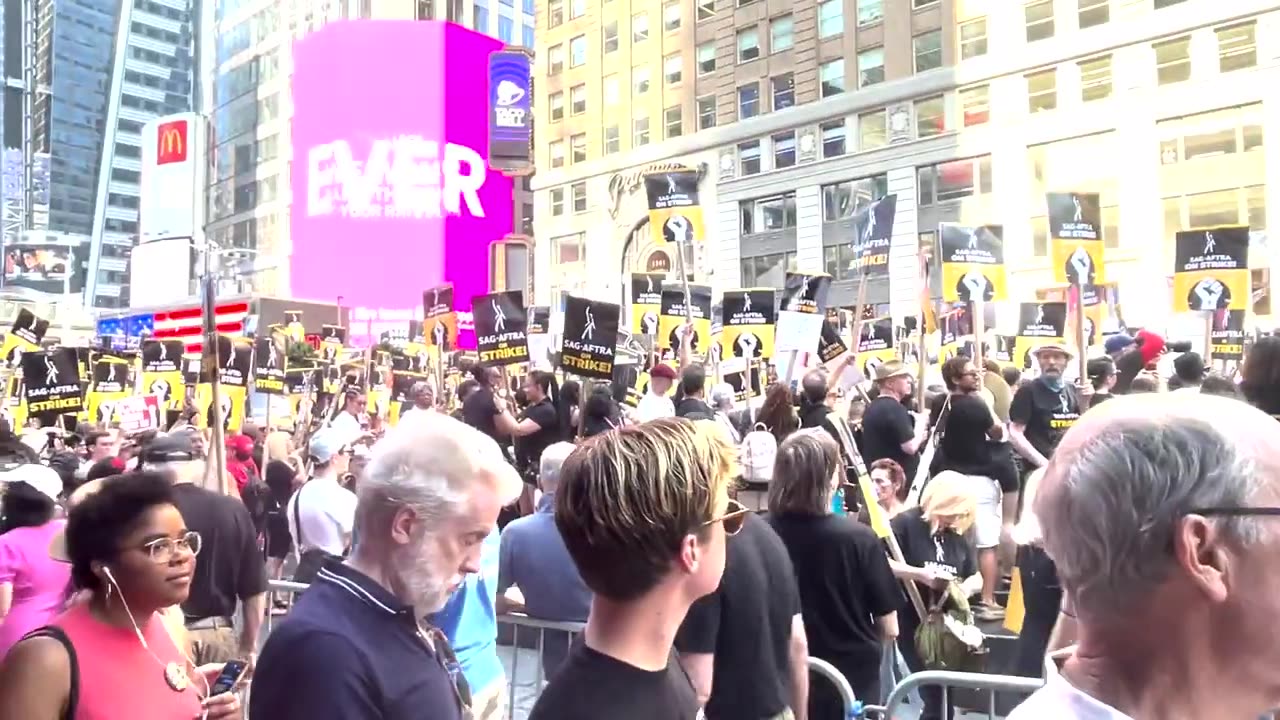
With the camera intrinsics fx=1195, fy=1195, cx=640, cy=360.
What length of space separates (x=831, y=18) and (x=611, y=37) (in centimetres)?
1416

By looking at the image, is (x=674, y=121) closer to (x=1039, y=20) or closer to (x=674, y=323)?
(x=1039, y=20)

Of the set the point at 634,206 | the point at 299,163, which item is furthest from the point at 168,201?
the point at 634,206

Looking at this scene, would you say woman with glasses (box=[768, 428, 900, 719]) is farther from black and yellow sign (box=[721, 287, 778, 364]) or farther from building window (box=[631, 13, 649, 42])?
building window (box=[631, 13, 649, 42])

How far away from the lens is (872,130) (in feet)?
150

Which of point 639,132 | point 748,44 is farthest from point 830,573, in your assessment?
point 639,132

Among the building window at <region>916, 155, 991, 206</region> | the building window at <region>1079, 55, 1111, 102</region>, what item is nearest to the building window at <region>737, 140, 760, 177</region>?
the building window at <region>916, 155, 991, 206</region>

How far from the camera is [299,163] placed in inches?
2731

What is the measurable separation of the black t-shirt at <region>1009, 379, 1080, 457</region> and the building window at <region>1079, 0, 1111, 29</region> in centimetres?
3443

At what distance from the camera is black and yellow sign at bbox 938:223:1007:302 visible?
44.8 ft

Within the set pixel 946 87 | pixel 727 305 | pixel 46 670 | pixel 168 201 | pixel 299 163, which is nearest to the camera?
pixel 46 670

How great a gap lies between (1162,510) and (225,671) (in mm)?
2257

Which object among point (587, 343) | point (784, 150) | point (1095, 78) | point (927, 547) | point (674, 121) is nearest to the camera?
point (927, 547)

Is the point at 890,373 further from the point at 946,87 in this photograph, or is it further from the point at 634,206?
the point at 634,206

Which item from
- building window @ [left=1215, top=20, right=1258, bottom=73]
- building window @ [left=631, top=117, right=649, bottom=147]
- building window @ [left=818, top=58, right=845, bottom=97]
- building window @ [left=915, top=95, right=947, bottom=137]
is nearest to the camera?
building window @ [left=1215, top=20, right=1258, bottom=73]
